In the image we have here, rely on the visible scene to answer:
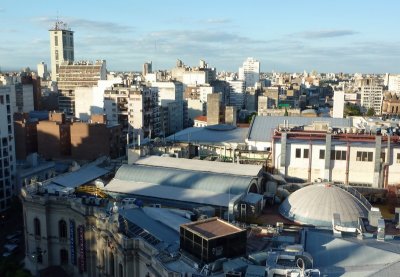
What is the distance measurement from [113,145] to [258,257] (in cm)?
6086

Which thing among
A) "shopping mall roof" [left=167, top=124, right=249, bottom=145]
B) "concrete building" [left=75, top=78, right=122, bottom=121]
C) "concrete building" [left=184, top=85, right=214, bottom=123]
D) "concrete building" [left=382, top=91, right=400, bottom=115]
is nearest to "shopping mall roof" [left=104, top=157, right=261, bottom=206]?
"shopping mall roof" [left=167, top=124, right=249, bottom=145]

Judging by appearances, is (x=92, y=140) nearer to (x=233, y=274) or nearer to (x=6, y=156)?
(x=6, y=156)

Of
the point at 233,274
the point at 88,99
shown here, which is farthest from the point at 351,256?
the point at 88,99

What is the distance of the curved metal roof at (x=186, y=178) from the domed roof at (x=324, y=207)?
6.22 m

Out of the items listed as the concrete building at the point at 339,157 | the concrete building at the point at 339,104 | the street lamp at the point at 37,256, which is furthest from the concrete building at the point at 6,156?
the concrete building at the point at 339,104

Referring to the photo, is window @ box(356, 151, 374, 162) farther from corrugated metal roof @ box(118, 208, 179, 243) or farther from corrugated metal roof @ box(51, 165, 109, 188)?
corrugated metal roof @ box(51, 165, 109, 188)

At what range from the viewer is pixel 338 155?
52.4 meters

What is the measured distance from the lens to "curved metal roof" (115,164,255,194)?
47.0m

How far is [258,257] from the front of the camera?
2870 centimetres

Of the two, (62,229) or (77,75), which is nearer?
(62,229)

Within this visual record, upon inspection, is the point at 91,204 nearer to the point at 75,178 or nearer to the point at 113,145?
the point at 75,178

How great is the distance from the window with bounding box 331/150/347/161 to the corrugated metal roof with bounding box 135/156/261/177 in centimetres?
874

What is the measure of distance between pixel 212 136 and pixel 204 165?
2742cm

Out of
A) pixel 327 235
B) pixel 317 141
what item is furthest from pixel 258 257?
pixel 317 141
